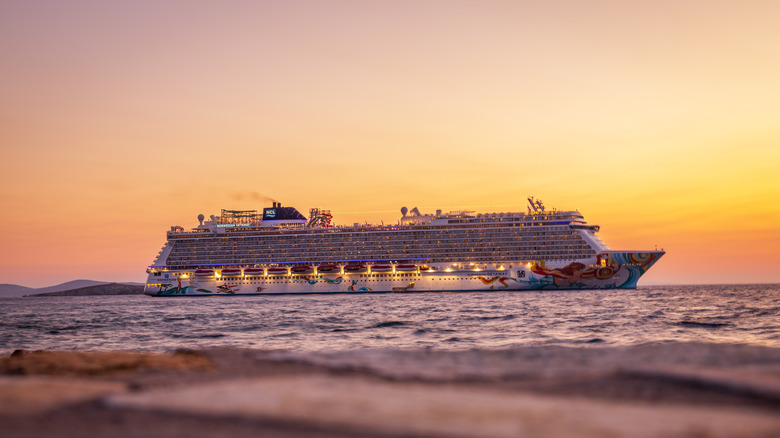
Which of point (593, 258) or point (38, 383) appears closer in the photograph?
point (38, 383)

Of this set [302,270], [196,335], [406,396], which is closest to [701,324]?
[196,335]

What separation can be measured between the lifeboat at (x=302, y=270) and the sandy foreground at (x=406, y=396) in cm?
9583

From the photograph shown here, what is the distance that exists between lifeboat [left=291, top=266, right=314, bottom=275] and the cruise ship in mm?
184

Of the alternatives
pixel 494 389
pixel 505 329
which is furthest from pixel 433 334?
pixel 494 389

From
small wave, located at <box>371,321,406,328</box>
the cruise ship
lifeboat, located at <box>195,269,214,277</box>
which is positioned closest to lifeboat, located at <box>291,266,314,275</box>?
the cruise ship

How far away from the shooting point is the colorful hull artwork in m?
89.9

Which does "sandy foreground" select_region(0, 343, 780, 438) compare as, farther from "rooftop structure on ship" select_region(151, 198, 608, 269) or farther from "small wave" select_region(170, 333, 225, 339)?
"rooftop structure on ship" select_region(151, 198, 608, 269)

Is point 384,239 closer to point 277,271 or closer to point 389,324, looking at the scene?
point 277,271

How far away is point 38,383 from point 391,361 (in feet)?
10.3

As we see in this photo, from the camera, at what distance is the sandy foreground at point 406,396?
3877mm

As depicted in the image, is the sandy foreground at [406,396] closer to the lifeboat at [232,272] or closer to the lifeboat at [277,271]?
the lifeboat at [277,271]

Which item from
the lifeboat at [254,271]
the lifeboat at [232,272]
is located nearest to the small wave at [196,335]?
the lifeboat at [254,271]

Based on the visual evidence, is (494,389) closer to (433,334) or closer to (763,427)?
(763,427)

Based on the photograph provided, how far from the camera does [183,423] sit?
4141mm
